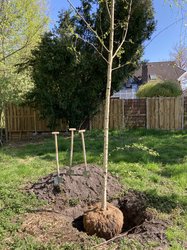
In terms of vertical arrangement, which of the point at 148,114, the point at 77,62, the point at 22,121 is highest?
the point at 77,62

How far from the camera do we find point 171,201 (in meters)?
3.53

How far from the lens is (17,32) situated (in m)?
10.7

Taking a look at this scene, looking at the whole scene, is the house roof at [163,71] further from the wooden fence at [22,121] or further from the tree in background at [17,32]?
the tree in background at [17,32]

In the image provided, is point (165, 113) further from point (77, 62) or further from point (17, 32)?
point (17, 32)

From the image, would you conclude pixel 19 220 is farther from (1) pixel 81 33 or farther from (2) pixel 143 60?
(2) pixel 143 60

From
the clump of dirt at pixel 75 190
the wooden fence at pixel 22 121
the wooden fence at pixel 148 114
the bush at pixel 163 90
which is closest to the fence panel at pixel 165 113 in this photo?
the wooden fence at pixel 148 114

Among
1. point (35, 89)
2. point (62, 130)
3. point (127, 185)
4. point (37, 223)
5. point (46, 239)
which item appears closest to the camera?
point (46, 239)

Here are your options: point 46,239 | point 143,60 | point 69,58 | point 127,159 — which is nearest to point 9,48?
point 69,58

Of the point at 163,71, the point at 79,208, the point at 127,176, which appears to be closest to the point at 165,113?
the point at 127,176

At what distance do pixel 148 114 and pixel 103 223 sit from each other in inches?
356

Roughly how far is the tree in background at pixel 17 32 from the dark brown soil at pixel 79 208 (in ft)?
21.6

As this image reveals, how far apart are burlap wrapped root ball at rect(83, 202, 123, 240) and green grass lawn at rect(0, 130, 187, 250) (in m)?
0.35

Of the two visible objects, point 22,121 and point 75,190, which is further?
point 22,121

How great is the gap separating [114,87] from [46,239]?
7.89 meters
